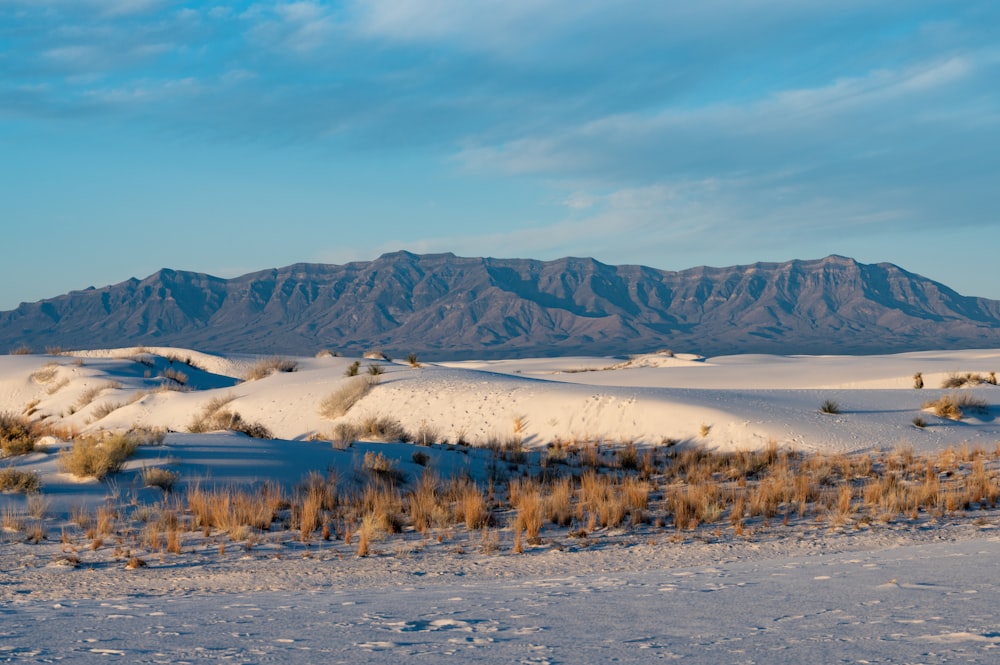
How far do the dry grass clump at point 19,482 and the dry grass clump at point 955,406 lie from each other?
612 inches

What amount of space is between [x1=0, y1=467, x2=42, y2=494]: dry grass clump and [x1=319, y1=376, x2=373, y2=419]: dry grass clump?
10494 millimetres

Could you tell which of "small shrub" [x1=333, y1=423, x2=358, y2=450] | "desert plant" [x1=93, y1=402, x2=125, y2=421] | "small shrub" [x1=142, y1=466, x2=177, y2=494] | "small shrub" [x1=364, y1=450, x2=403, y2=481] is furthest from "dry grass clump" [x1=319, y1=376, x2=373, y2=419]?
"small shrub" [x1=142, y1=466, x2=177, y2=494]

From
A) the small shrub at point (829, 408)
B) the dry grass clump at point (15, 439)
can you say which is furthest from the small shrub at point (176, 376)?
the small shrub at point (829, 408)

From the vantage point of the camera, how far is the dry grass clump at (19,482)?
11023 millimetres

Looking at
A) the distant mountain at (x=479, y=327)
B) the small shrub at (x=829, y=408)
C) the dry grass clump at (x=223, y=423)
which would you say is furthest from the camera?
the distant mountain at (x=479, y=327)

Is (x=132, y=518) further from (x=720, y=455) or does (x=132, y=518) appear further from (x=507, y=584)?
(x=720, y=455)

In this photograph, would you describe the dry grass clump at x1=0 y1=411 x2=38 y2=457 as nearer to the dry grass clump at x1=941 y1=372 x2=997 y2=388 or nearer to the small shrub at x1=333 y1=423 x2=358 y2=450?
the small shrub at x1=333 y1=423 x2=358 y2=450

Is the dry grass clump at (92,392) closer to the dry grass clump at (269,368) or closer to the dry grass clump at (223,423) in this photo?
the dry grass clump at (269,368)

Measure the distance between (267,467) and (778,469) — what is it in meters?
6.97

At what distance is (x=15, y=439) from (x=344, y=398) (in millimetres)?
8304

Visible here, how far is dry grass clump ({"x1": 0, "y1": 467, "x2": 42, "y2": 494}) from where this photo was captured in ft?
36.2

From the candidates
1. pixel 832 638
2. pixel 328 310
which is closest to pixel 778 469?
pixel 832 638

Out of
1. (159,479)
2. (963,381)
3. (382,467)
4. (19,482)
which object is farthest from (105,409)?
(963,381)

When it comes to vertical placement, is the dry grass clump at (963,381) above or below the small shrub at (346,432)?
above
